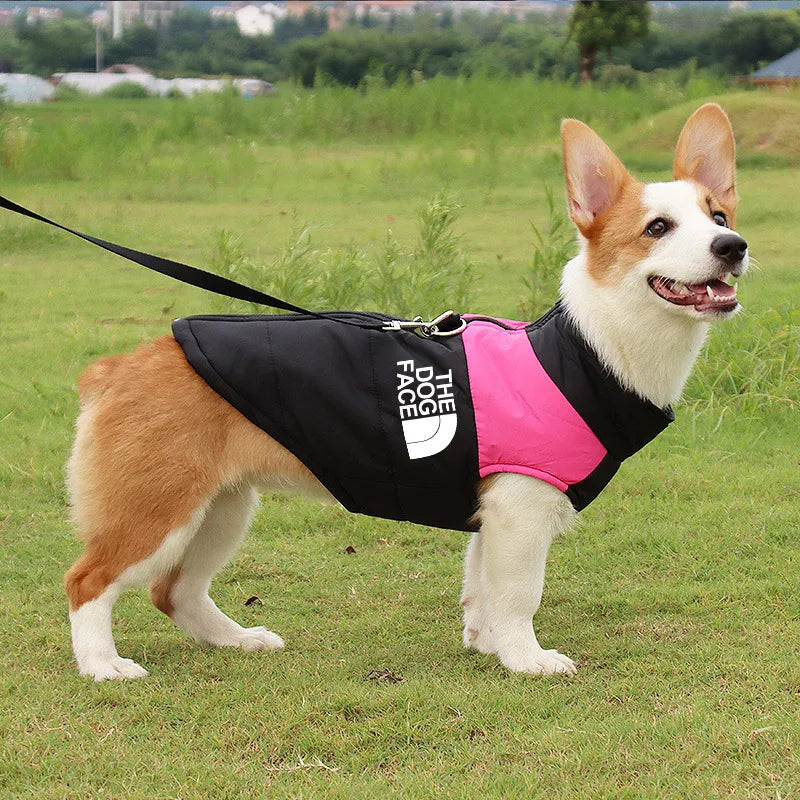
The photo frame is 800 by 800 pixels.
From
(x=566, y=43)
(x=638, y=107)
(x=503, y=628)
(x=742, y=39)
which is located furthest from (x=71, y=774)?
(x=742, y=39)

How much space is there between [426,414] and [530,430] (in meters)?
0.31

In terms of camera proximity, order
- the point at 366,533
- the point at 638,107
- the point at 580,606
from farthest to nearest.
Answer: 1. the point at 638,107
2. the point at 366,533
3. the point at 580,606

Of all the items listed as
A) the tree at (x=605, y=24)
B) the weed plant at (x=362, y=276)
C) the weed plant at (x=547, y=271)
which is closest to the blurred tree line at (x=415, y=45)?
the tree at (x=605, y=24)

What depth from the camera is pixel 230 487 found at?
3.64m

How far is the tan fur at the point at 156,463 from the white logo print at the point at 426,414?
368mm

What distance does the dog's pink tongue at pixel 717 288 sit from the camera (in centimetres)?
335

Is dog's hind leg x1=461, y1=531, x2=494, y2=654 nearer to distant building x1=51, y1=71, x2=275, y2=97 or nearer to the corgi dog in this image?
the corgi dog

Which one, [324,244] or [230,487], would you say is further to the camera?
[324,244]

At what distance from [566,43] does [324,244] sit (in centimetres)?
1489

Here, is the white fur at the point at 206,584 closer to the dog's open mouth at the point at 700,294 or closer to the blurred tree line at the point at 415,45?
the dog's open mouth at the point at 700,294

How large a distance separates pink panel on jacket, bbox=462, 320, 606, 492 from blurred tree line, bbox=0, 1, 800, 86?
52.4 ft

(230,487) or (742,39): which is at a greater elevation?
(230,487)

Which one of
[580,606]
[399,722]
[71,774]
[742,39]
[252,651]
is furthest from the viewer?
[742,39]

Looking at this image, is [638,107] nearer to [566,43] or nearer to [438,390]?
[566,43]
